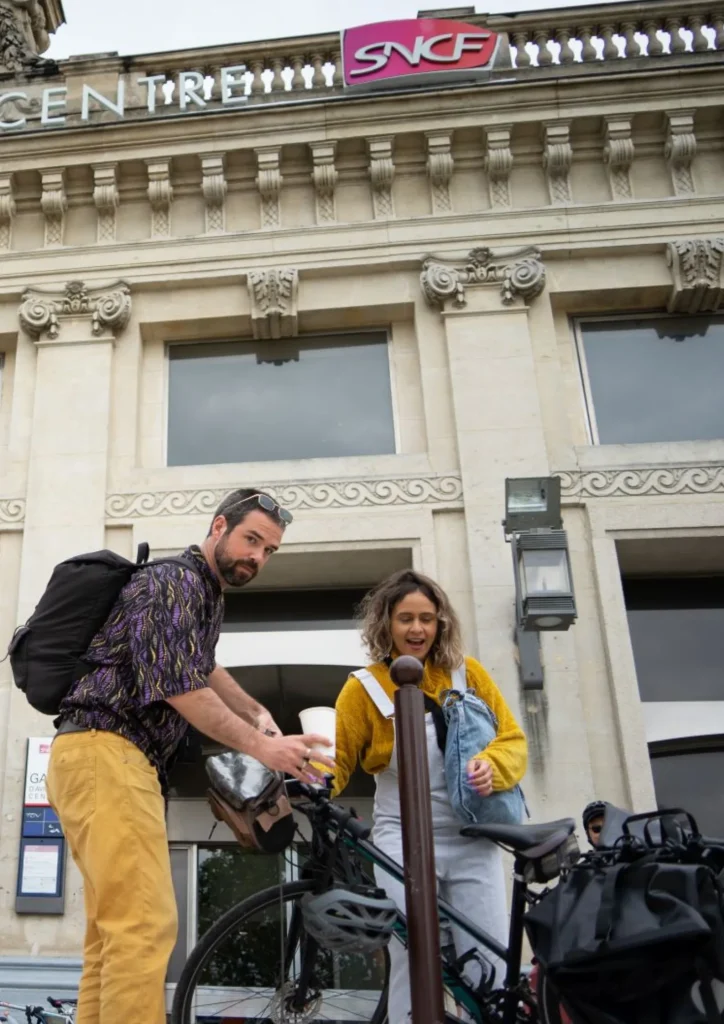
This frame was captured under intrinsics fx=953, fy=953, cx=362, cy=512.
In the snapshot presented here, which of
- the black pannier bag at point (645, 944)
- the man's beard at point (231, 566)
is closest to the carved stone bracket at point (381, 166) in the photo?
the man's beard at point (231, 566)

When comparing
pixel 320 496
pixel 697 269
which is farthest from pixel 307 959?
pixel 697 269

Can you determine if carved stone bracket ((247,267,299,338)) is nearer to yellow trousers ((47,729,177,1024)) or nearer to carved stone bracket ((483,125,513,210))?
carved stone bracket ((483,125,513,210))

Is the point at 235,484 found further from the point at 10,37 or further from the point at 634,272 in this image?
the point at 10,37

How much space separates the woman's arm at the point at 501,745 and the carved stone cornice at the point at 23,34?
941cm

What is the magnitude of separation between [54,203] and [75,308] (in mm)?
1182

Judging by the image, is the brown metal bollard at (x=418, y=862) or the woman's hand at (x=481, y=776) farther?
the woman's hand at (x=481, y=776)

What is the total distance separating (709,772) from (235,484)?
457cm

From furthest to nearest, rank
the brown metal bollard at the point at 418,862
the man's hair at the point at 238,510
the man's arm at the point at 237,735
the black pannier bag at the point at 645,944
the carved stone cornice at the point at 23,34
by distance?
1. the carved stone cornice at the point at 23,34
2. the man's hair at the point at 238,510
3. the man's arm at the point at 237,735
4. the brown metal bollard at the point at 418,862
5. the black pannier bag at the point at 645,944

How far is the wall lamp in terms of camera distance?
22.1 ft

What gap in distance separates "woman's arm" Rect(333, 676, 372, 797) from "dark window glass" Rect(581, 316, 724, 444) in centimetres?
500

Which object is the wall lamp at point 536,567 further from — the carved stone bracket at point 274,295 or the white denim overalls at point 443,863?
the carved stone bracket at point 274,295

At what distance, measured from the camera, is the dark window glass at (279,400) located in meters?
8.73

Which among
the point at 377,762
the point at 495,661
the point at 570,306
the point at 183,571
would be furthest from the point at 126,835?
the point at 570,306

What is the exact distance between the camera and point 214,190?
918 cm
